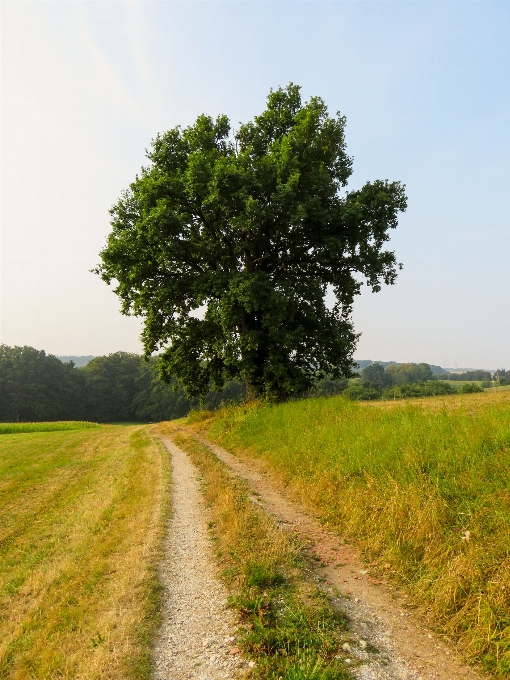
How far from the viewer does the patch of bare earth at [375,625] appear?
3.82 m

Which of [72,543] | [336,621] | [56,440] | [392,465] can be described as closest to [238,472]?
[72,543]

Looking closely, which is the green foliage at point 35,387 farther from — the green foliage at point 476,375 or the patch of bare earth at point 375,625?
the patch of bare earth at point 375,625

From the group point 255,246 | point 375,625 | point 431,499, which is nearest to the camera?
point 375,625

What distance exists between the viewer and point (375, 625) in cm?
455

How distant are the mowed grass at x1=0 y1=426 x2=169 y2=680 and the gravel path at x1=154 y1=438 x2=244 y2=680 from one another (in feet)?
0.63

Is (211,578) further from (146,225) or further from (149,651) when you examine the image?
(146,225)

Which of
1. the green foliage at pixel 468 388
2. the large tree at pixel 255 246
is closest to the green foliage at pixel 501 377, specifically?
the green foliage at pixel 468 388

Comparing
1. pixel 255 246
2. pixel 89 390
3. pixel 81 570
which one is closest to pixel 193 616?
pixel 81 570

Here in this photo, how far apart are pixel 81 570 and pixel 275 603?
393 centimetres

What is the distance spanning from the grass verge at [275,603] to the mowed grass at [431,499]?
1.22 meters

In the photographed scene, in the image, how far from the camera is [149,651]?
4277mm

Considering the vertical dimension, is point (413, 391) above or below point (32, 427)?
above

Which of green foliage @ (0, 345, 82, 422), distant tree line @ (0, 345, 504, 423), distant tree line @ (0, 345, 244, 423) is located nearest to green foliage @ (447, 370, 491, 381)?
distant tree line @ (0, 345, 504, 423)

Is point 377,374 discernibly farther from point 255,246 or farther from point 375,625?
point 375,625
